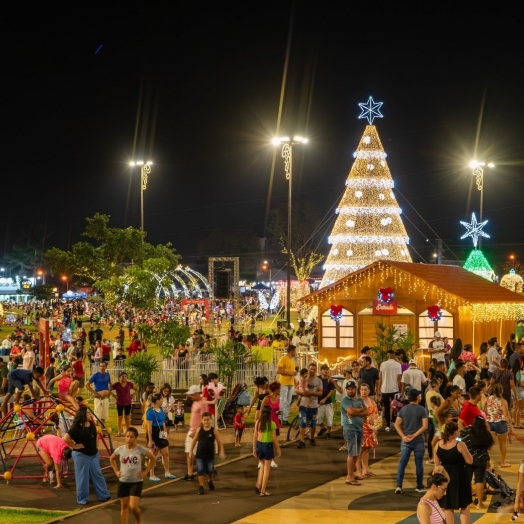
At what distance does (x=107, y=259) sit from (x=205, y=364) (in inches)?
1092

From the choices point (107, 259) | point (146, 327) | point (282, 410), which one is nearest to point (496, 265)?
point (107, 259)

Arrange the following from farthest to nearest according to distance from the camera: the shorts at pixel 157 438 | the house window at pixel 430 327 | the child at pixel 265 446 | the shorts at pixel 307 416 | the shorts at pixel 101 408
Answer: the house window at pixel 430 327, the shorts at pixel 101 408, the shorts at pixel 307 416, the shorts at pixel 157 438, the child at pixel 265 446

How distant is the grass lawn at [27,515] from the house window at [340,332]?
1951cm

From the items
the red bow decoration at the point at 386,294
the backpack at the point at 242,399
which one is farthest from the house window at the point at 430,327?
the backpack at the point at 242,399

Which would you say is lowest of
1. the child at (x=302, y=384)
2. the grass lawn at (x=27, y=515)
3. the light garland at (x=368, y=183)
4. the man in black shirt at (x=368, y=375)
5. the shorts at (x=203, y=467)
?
the grass lawn at (x=27, y=515)

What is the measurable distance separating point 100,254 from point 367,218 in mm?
16477

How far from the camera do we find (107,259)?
4784 centimetres

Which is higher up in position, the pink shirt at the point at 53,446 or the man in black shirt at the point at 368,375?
the man in black shirt at the point at 368,375

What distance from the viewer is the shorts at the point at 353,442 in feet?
41.1

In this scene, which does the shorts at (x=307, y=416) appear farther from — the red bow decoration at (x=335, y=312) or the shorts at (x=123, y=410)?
the red bow decoration at (x=335, y=312)

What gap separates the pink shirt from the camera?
41.3 feet

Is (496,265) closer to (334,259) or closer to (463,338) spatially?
(334,259)

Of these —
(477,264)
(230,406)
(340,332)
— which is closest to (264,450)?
(230,406)

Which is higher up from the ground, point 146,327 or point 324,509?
point 146,327
